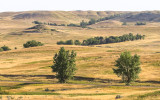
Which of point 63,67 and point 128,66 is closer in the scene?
point 128,66

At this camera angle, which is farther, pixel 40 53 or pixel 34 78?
pixel 40 53

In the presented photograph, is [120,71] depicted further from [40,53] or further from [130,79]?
[40,53]

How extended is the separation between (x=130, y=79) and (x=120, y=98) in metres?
29.7

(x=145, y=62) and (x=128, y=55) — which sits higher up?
(x=128, y=55)

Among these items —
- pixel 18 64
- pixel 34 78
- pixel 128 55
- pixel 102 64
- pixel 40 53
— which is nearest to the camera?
pixel 128 55

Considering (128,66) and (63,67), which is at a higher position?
(128,66)

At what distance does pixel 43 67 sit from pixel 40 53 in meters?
43.8

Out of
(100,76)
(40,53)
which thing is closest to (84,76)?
(100,76)

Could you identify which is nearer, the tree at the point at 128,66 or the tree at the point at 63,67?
the tree at the point at 128,66

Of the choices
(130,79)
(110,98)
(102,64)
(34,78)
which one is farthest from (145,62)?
(110,98)

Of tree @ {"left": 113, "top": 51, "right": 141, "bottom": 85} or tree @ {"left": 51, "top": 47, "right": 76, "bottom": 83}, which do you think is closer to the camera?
tree @ {"left": 113, "top": 51, "right": 141, "bottom": 85}

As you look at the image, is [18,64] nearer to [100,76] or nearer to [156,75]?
[100,76]

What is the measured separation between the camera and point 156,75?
85875 mm

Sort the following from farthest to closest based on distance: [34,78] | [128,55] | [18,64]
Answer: [18,64] < [34,78] < [128,55]
